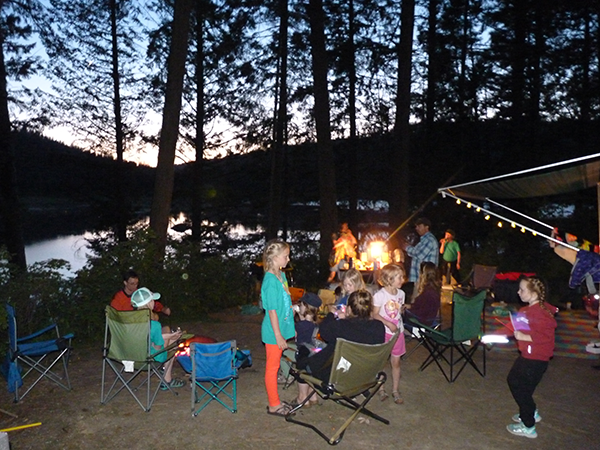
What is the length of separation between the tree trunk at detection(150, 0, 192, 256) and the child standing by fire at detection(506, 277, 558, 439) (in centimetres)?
666

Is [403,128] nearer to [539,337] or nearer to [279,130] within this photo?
[279,130]

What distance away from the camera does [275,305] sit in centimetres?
429

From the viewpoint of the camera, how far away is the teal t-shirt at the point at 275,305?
169 inches

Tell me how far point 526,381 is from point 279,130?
1480 centimetres

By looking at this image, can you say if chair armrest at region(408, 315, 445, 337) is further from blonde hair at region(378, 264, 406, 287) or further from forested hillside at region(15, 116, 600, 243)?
forested hillside at region(15, 116, 600, 243)

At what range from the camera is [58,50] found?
1625 cm

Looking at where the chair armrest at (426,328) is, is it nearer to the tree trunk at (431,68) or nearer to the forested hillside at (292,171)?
the forested hillside at (292,171)

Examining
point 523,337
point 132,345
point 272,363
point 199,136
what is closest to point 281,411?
point 272,363

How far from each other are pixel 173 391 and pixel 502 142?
15.9 m

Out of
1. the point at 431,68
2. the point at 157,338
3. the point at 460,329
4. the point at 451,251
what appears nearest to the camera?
the point at 157,338

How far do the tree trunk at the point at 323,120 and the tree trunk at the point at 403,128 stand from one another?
149 centimetres

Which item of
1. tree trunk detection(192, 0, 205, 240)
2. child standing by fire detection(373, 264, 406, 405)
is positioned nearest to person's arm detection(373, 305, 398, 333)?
child standing by fire detection(373, 264, 406, 405)

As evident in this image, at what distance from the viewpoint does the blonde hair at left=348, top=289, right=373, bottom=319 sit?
425 cm

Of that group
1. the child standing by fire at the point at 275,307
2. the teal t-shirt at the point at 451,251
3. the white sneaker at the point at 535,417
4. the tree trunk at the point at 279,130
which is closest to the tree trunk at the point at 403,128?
the teal t-shirt at the point at 451,251
